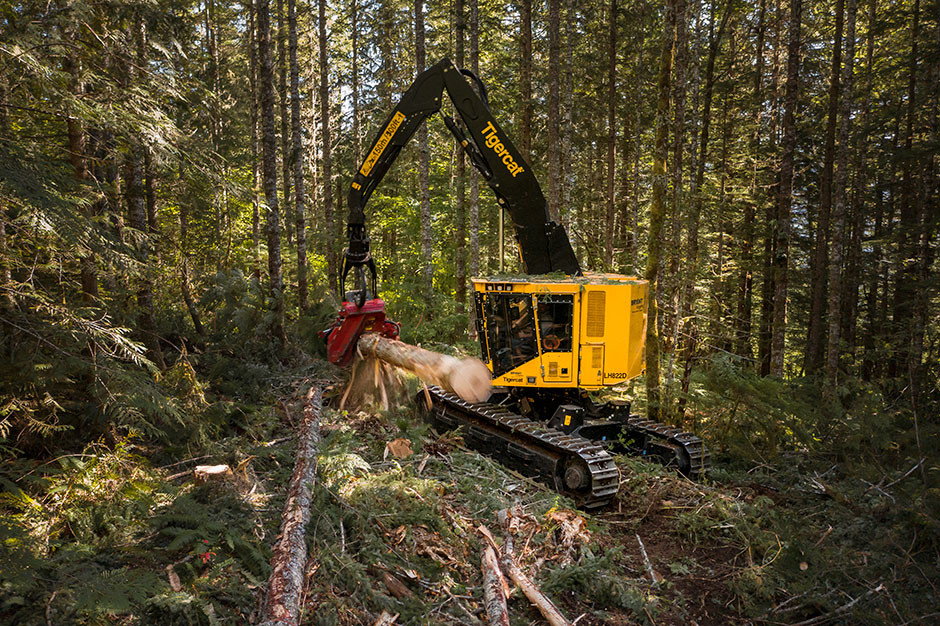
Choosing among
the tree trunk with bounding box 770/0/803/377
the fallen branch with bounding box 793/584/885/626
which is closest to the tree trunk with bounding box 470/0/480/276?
the tree trunk with bounding box 770/0/803/377

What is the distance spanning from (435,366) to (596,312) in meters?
2.87

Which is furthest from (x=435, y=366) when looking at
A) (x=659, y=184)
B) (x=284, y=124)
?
(x=284, y=124)

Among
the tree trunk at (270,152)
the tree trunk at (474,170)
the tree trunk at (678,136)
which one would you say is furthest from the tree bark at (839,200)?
the tree trunk at (270,152)

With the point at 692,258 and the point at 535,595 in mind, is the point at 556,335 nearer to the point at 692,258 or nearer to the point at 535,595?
the point at 535,595

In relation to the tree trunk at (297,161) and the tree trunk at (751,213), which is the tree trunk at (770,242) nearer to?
the tree trunk at (751,213)

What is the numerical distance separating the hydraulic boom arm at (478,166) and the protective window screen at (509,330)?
941mm

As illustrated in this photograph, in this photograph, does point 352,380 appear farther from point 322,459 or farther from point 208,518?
point 208,518

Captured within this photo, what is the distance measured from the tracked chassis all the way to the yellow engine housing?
771 mm

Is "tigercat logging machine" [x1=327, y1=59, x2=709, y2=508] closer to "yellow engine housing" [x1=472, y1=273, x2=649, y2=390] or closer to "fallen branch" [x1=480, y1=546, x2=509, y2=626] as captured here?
"yellow engine housing" [x1=472, y1=273, x2=649, y2=390]

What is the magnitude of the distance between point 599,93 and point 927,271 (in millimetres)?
12151

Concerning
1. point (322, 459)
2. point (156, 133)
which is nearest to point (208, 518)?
point (322, 459)

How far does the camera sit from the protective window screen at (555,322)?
27.9ft

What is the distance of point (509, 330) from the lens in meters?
8.83

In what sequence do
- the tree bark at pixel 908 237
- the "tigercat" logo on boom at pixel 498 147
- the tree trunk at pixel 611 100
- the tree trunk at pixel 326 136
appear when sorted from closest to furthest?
the "tigercat" logo on boom at pixel 498 147, the tree bark at pixel 908 237, the tree trunk at pixel 611 100, the tree trunk at pixel 326 136
